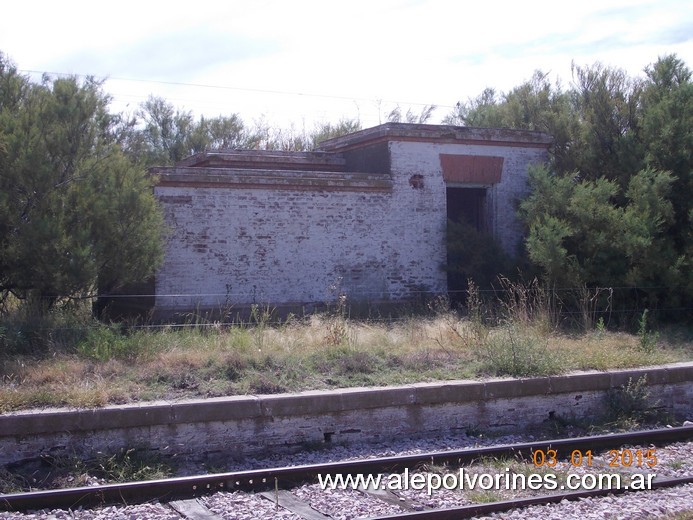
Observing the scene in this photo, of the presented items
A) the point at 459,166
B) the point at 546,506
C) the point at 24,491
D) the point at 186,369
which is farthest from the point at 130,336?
the point at 459,166

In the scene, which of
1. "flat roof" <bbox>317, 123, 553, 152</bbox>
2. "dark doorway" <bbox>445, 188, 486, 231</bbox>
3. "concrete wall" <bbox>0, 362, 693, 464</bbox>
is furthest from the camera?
"dark doorway" <bbox>445, 188, 486, 231</bbox>

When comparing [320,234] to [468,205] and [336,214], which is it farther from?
[468,205]

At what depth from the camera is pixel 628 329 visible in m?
14.9

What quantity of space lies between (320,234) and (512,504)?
9.96 m

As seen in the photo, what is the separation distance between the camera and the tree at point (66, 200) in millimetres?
11758

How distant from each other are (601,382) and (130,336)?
677 cm

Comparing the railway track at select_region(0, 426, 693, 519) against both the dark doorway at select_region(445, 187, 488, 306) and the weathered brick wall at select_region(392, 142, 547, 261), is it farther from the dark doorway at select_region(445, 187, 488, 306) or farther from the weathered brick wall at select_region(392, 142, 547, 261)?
the weathered brick wall at select_region(392, 142, 547, 261)

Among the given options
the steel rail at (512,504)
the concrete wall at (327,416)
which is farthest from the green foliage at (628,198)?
the steel rail at (512,504)

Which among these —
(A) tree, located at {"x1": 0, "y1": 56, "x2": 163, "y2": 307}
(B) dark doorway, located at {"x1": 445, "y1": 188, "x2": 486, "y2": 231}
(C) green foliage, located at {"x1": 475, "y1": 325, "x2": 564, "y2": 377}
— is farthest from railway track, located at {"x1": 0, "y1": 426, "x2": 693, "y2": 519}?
(B) dark doorway, located at {"x1": 445, "y1": 188, "x2": 486, "y2": 231}

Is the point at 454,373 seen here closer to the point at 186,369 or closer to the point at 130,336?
the point at 186,369

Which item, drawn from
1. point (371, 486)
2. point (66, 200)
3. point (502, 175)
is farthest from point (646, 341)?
point (66, 200)

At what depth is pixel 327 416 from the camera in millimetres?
9141

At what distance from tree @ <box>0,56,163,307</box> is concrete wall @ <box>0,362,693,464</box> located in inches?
168

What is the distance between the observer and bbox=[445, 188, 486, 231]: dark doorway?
18.6 m
